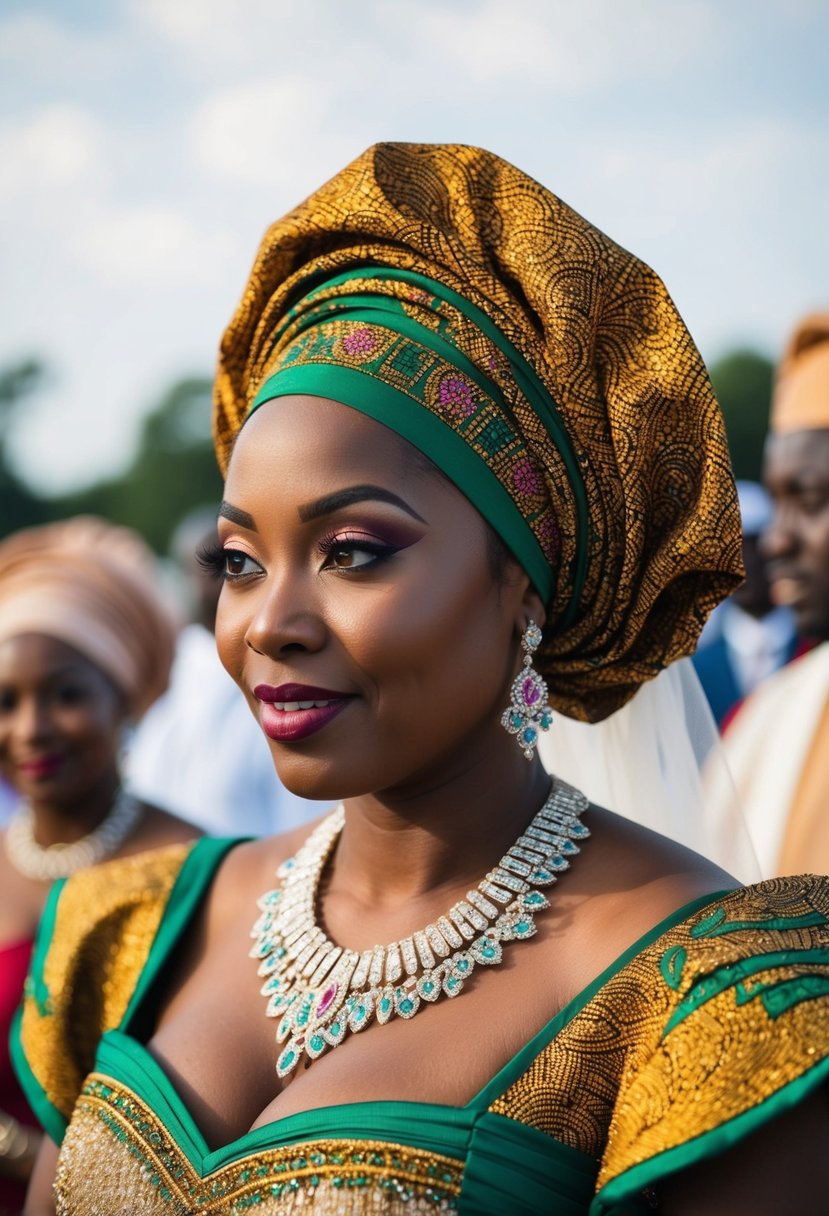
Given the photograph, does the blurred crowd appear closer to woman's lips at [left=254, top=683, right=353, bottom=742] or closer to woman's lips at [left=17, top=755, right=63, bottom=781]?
woman's lips at [left=17, top=755, right=63, bottom=781]

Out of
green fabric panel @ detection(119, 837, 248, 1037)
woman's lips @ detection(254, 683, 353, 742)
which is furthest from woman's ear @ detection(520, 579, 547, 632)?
green fabric panel @ detection(119, 837, 248, 1037)

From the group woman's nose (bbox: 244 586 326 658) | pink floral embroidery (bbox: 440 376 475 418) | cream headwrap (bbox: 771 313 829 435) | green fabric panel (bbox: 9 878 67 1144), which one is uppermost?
cream headwrap (bbox: 771 313 829 435)

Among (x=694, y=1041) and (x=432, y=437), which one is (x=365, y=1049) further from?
(x=432, y=437)

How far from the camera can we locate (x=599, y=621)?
2.44 meters

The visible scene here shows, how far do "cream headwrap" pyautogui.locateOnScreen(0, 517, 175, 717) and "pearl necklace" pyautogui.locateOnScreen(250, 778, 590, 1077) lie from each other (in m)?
2.80

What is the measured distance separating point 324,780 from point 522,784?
17.2 inches

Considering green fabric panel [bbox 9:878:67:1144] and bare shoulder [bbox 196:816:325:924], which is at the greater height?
bare shoulder [bbox 196:816:325:924]

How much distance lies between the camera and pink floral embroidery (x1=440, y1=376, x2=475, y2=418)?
90.1 inches

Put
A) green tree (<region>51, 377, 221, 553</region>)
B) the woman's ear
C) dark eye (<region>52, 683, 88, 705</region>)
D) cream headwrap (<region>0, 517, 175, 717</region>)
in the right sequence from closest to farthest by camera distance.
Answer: the woman's ear → dark eye (<region>52, 683, 88, 705</region>) → cream headwrap (<region>0, 517, 175, 717</region>) → green tree (<region>51, 377, 221, 553</region>)

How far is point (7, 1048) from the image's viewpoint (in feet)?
13.4

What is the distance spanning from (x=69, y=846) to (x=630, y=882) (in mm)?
3064

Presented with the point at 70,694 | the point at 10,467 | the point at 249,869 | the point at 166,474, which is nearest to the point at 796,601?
the point at 70,694

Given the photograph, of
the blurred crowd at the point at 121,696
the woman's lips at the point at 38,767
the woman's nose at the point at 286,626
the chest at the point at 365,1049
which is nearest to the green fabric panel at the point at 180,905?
the chest at the point at 365,1049

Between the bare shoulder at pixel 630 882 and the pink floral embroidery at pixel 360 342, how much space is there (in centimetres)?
91
